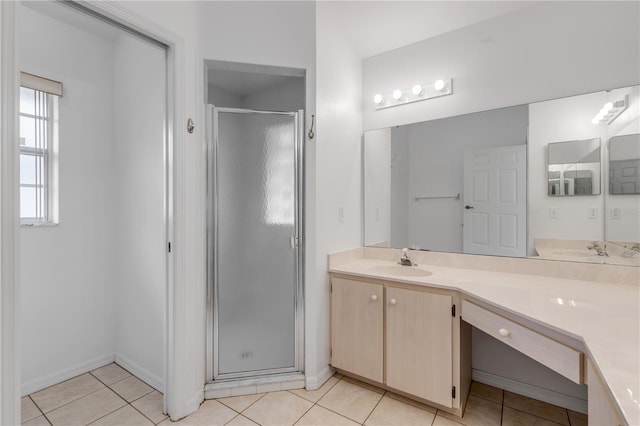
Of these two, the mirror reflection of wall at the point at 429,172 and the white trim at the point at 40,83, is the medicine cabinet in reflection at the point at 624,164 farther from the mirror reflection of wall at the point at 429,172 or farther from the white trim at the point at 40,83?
the white trim at the point at 40,83

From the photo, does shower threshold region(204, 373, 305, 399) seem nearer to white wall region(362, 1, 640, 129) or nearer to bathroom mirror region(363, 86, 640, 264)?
bathroom mirror region(363, 86, 640, 264)

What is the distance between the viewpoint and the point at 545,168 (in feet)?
6.01

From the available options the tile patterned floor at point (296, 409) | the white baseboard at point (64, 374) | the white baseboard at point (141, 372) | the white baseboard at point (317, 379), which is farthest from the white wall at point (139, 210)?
the white baseboard at point (317, 379)

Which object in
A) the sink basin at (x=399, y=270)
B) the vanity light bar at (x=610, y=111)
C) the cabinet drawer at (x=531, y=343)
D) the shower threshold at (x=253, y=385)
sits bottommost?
the shower threshold at (x=253, y=385)

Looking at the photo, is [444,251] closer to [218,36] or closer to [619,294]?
[619,294]

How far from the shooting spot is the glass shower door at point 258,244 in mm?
1980

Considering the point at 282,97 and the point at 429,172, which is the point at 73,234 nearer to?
the point at 282,97

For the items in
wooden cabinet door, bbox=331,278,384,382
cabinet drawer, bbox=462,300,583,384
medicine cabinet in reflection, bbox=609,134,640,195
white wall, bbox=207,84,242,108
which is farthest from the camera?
white wall, bbox=207,84,242,108

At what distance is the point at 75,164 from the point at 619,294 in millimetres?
3491

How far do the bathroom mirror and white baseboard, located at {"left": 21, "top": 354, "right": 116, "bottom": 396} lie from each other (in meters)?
2.35

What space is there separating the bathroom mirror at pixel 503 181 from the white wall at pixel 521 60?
92mm

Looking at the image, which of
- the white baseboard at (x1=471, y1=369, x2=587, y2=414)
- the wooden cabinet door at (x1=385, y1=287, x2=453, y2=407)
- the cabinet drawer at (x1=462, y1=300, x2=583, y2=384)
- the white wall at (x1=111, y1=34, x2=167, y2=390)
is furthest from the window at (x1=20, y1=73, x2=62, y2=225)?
the white baseboard at (x1=471, y1=369, x2=587, y2=414)

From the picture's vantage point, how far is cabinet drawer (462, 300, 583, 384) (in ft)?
3.33

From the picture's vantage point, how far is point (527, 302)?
1.30m
